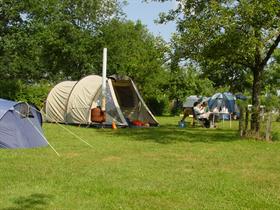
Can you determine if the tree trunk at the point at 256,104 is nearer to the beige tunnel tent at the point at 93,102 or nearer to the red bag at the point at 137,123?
the beige tunnel tent at the point at 93,102

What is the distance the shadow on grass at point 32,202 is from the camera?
6.44m

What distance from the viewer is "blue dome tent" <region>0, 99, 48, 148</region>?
11.7 meters

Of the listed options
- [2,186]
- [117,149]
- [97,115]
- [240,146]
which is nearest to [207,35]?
[240,146]

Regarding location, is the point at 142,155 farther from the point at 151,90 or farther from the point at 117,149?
the point at 151,90

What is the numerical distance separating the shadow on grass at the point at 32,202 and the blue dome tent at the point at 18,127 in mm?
4915

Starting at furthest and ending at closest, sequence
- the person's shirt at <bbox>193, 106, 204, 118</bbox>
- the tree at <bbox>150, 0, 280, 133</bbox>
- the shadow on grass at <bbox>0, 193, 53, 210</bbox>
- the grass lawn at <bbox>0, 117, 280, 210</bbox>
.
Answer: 1. the person's shirt at <bbox>193, 106, 204, 118</bbox>
2. the tree at <bbox>150, 0, 280, 133</bbox>
3. the grass lawn at <bbox>0, 117, 280, 210</bbox>
4. the shadow on grass at <bbox>0, 193, 53, 210</bbox>

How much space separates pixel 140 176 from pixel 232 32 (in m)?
6.99

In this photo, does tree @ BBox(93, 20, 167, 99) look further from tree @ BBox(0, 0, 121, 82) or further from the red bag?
the red bag

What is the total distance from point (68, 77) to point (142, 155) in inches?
1091

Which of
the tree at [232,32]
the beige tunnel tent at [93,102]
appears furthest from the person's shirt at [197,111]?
the tree at [232,32]

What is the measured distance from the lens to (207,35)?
14750 mm

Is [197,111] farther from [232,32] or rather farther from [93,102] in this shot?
[232,32]

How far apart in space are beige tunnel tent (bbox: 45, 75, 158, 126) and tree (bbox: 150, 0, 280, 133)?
17.7ft

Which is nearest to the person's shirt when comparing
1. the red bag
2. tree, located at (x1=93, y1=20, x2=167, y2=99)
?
the red bag
